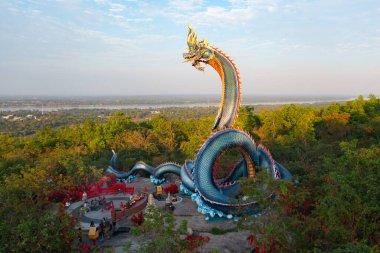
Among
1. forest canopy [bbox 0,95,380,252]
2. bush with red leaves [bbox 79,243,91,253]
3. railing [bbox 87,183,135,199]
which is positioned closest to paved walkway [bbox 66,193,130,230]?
railing [bbox 87,183,135,199]

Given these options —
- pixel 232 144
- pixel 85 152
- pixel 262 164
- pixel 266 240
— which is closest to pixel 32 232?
pixel 266 240

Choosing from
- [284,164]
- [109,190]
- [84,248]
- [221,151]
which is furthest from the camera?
[284,164]

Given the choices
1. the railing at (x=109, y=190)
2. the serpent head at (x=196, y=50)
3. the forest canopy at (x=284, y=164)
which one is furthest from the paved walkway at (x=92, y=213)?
the serpent head at (x=196, y=50)

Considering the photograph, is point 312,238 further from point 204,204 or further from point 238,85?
point 238,85

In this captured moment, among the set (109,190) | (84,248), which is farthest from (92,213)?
(84,248)

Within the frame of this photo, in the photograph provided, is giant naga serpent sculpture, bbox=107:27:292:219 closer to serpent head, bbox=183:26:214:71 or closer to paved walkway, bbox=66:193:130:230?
serpent head, bbox=183:26:214:71

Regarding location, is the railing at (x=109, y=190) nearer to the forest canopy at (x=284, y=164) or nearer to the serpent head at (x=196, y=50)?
the forest canopy at (x=284, y=164)

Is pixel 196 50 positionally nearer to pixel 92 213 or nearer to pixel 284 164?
pixel 92 213
